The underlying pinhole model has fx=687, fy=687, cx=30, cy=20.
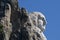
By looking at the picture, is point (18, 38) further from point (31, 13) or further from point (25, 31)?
point (31, 13)

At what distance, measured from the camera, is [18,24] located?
12900 centimetres

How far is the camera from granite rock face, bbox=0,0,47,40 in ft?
412

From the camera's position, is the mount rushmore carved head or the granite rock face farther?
the mount rushmore carved head

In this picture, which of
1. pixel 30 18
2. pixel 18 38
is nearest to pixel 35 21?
pixel 30 18

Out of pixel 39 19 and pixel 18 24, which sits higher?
pixel 39 19

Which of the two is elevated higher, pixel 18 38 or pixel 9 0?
pixel 9 0

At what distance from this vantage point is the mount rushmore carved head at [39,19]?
135 m

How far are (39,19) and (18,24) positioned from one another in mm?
9019

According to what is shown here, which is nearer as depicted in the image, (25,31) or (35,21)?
(25,31)

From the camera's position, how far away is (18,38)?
12531 cm

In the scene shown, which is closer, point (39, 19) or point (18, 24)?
point (18, 24)

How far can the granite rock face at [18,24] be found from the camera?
126 meters

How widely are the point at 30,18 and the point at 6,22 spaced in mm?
6848

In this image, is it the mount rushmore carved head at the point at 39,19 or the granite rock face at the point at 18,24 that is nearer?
the granite rock face at the point at 18,24
